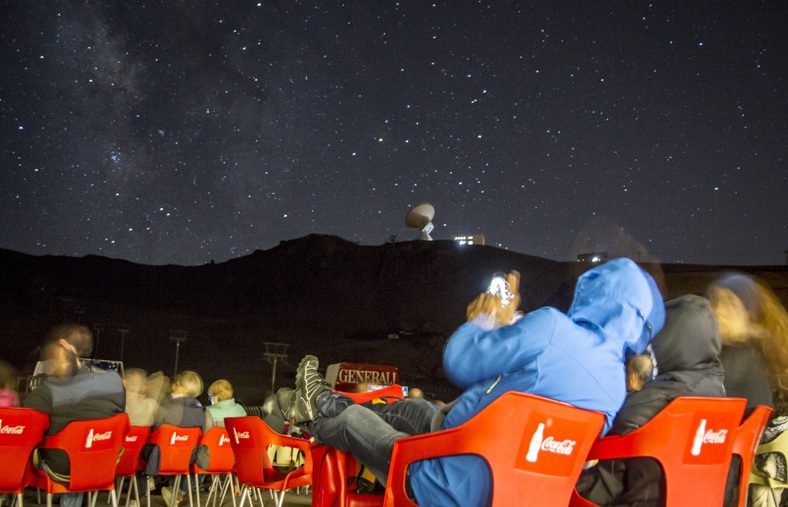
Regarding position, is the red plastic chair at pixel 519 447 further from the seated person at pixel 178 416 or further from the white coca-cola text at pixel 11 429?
the seated person at pixel 178 416

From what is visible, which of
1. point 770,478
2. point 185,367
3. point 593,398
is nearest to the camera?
point 593,398

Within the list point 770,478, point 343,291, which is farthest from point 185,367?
point 770,478

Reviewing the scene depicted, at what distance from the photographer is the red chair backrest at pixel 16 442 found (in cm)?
337

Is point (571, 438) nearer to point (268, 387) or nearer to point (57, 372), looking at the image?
point (57, 372)

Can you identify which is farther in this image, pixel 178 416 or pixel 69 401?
pixel 178 416

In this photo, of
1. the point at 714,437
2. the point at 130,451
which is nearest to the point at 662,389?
the point at 714,437

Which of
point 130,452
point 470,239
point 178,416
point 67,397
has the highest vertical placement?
point 470,239

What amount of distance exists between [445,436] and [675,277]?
37.5 metres

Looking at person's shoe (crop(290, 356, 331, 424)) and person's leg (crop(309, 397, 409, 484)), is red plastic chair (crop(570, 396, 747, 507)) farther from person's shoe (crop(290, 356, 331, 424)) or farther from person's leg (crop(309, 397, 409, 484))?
person's shoe (crop(290, 356, 331, 424))

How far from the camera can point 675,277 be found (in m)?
36.5

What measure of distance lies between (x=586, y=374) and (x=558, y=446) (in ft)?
0.79

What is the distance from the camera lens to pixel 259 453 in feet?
13.0

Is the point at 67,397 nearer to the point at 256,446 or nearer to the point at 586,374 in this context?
the point at 256,446

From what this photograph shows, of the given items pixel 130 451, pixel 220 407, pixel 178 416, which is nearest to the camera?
pixel 130 451
